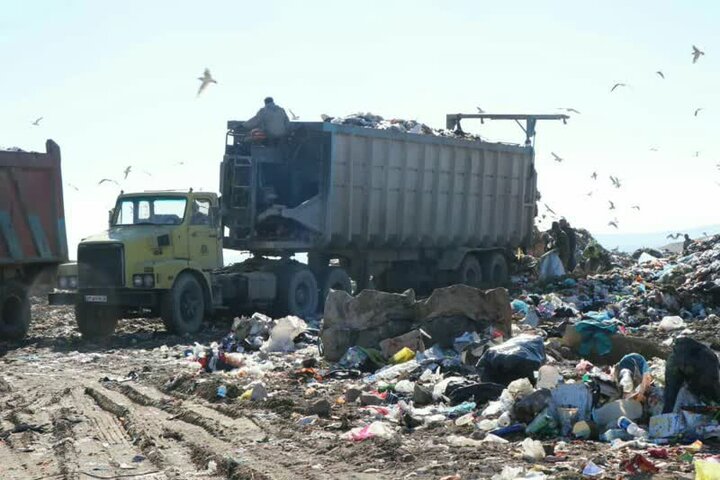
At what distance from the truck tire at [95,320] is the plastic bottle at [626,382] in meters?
8.41

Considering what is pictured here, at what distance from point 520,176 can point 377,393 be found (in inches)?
533

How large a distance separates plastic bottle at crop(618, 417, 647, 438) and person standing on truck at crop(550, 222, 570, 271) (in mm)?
15632

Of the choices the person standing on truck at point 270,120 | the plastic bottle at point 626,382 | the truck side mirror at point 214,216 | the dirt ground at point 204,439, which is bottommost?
the dirt ground at point 204,439

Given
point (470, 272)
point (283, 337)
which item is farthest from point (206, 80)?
point (470, 272)

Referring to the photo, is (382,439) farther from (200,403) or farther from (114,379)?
(114,379)

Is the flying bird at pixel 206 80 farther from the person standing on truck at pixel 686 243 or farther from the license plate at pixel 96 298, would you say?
the person standing on truck at pixel 686 243

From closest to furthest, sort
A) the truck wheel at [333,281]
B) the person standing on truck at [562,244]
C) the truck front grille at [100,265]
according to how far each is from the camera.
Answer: the truck front grille at [100,265]
the truck wheel at [333,281]
the person standing on truck at [562,244]

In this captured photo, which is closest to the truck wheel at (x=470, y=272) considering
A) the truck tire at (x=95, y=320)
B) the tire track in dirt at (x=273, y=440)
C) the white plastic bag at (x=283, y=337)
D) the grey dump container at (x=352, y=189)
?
the grey dump container at (x=352, y=189)

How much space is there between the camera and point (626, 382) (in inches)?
283

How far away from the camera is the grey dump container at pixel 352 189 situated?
50.8 ft

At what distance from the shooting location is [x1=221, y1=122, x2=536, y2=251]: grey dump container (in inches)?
610

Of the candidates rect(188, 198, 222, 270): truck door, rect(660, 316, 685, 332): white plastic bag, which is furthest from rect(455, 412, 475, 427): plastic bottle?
rect(188, 198, 222, 270): truck door

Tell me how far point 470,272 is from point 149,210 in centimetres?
800

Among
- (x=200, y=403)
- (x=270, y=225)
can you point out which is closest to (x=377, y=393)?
(x=200, y=403)
